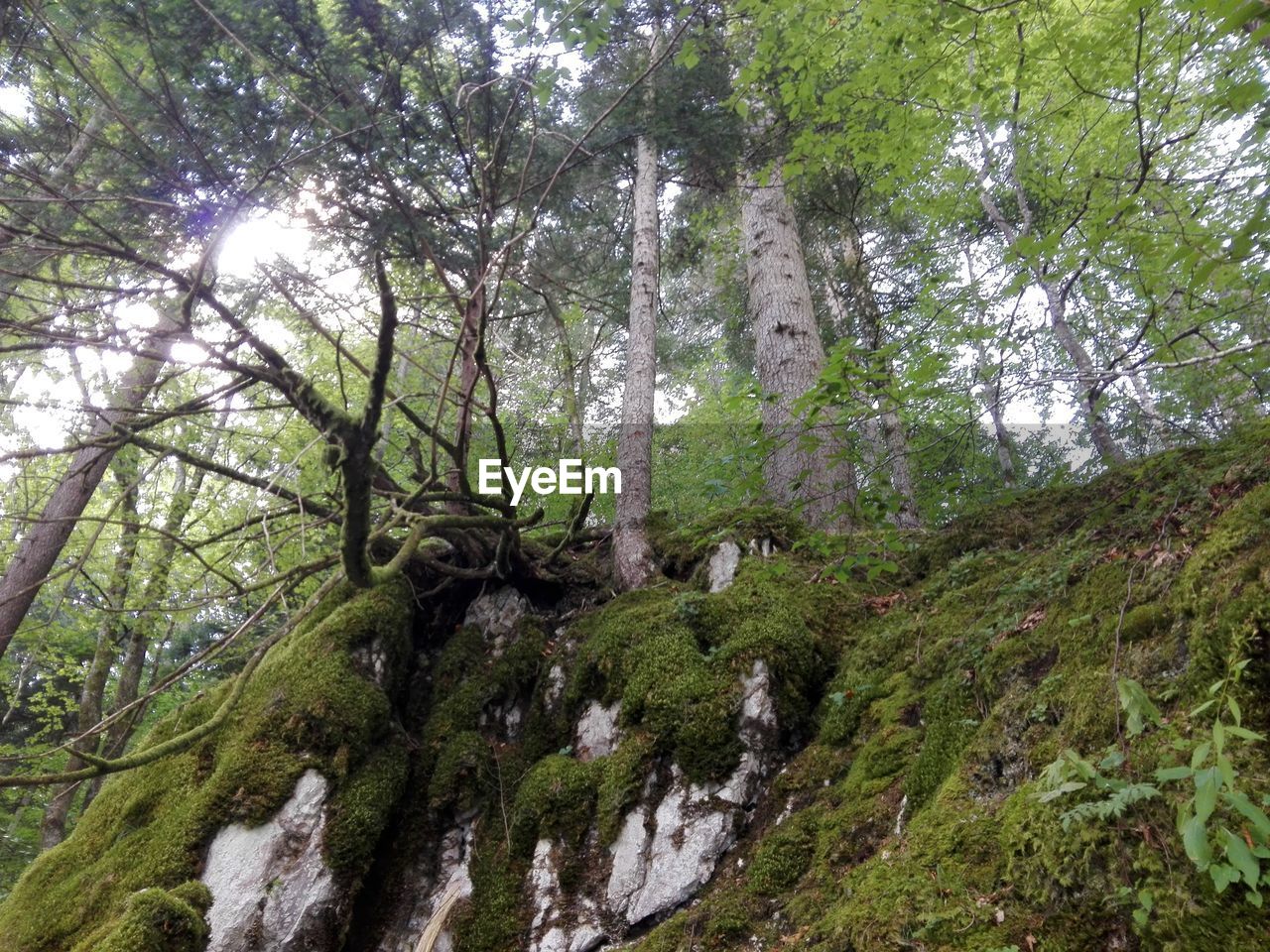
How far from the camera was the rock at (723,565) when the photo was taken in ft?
16.7

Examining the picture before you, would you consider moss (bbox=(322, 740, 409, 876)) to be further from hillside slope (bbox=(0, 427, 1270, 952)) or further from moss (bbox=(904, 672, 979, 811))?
moss (bbox=(904, 672, 979, 811))

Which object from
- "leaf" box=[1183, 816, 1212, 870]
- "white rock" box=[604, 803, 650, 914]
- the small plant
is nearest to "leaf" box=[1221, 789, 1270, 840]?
the small plant

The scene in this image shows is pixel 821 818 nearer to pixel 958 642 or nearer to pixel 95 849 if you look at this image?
pixel 958 642

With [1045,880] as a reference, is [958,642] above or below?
above

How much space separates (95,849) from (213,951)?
4.44 feet

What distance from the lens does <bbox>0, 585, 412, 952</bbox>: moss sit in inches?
148

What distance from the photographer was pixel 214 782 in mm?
4016

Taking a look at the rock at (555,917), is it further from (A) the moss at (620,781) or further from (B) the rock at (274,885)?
(B) the rock at (274,885)

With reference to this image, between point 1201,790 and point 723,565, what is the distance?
390 centimetres

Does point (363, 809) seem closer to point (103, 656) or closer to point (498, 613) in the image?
point (498, 613)

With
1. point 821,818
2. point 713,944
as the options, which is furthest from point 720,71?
point 713,944

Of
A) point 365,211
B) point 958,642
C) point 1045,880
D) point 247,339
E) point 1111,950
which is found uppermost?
point 365,211

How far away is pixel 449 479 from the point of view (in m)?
6.13

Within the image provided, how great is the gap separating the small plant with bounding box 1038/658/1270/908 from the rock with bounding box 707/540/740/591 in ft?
9.85
